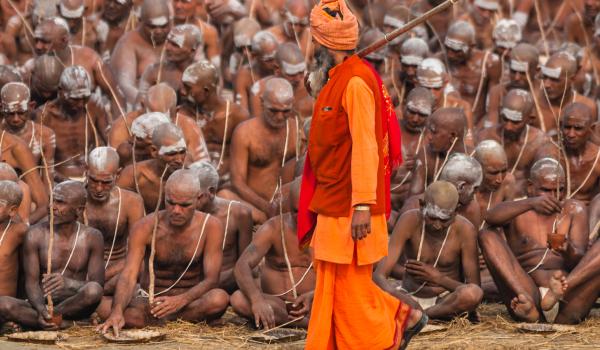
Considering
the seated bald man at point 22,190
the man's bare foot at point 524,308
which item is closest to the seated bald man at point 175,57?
the seated bald man at point 22,190

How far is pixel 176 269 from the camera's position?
36.7 feet

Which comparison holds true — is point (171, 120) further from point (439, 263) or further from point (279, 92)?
point (439, 263)

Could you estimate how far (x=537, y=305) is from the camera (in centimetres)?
1112

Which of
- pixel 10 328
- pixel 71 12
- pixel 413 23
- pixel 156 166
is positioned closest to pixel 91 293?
pixel 10 328

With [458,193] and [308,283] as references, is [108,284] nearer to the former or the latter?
[308,283]

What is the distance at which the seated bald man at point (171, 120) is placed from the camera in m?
13.1

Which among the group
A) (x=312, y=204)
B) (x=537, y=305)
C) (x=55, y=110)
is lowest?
(x=537, y=305)

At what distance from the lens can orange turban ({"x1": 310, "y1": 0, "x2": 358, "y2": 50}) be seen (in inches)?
357

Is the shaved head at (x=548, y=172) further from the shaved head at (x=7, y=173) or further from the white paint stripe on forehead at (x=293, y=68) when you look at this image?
the shaved head at (x=7, y=173)

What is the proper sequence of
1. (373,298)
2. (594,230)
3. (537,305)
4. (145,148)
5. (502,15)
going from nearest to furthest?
(373,298)
(537,305)
(594,230)
(145,148)
(502,15)

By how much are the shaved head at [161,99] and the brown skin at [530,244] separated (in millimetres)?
3167

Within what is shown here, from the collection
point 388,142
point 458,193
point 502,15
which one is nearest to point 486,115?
point 502,15

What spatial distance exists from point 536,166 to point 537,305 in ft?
3.55

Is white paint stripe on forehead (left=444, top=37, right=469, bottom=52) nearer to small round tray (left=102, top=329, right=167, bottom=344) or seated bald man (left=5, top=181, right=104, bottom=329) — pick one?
seated bald man (left=5, top=181, right=104, bottom=329)
